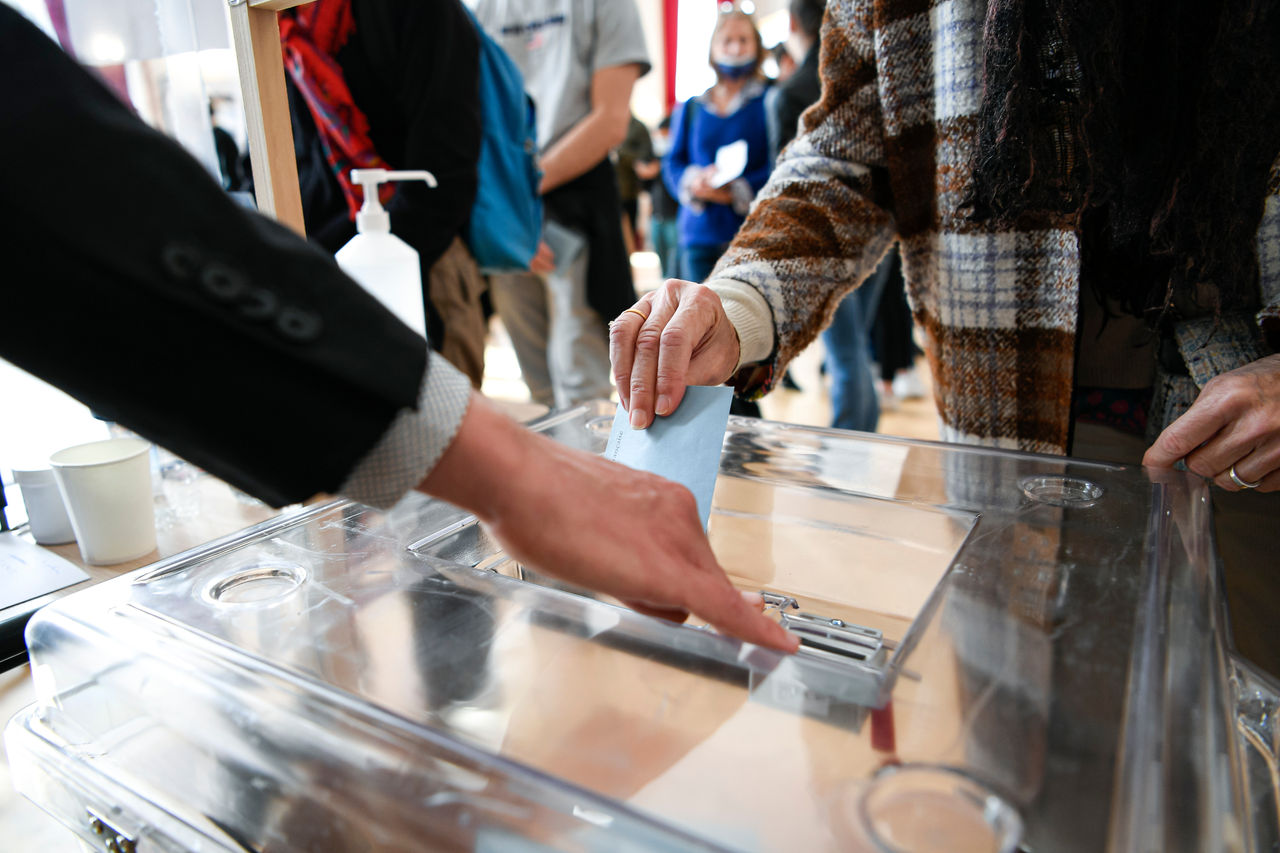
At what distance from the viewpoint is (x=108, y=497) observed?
30.8 inches

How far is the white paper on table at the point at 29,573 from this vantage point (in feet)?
2.40

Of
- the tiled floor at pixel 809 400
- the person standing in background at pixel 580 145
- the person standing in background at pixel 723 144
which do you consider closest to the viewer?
the person standing in background at pixel 580 145

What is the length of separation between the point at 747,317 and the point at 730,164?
5.84 ft

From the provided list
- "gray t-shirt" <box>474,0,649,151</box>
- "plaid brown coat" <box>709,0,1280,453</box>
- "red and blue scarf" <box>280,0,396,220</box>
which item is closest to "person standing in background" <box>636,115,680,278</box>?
"gray t-shirt" <box>474,0,649,151</box>

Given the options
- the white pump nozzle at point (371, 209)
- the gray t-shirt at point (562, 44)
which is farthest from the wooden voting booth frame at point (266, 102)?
the gray t-shirt at point (562, 44)

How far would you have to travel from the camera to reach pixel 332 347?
355 millimetres

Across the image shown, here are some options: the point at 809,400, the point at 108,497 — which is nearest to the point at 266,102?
the point at 108,497

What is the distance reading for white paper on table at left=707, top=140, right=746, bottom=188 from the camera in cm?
244

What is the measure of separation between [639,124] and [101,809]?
418 cm

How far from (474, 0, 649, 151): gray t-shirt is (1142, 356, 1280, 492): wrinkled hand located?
1.44 metres

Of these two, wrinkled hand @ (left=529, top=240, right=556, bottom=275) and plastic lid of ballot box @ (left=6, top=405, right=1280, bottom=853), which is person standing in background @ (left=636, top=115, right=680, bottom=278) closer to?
wrinkled hand @ (left=529, top=240, right=556, bottom=275)

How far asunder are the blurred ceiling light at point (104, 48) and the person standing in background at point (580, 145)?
0.99m

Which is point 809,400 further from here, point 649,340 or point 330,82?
point 649,340

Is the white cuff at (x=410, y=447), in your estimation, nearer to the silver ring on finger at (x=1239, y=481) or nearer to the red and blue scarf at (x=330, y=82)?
the silver ring on finger at (x=1239, y=481)
